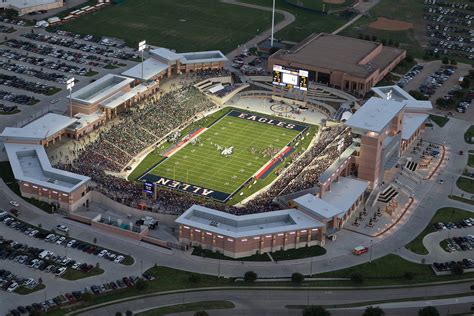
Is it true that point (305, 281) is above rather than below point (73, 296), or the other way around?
below

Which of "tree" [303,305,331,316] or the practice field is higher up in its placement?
"tree" [303,305,331,316]

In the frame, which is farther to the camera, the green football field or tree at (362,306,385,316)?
the green football field

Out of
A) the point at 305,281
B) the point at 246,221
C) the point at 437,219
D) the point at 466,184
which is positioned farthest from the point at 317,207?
the point at 466,184

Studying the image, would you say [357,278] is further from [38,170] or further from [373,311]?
[38,170]

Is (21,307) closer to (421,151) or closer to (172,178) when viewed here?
(172,178)

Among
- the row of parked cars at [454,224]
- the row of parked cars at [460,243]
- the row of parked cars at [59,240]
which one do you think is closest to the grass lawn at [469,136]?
the row of parked cars at [454,224]

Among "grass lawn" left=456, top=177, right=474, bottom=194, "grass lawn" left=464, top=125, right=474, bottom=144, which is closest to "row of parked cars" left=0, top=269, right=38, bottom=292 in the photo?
"grass lawn" left=456, top=177, right=474, bottom=194

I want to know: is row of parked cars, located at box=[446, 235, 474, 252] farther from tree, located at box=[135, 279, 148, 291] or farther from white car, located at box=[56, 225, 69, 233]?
white car, located at box=[56, 225, 69, 233]
